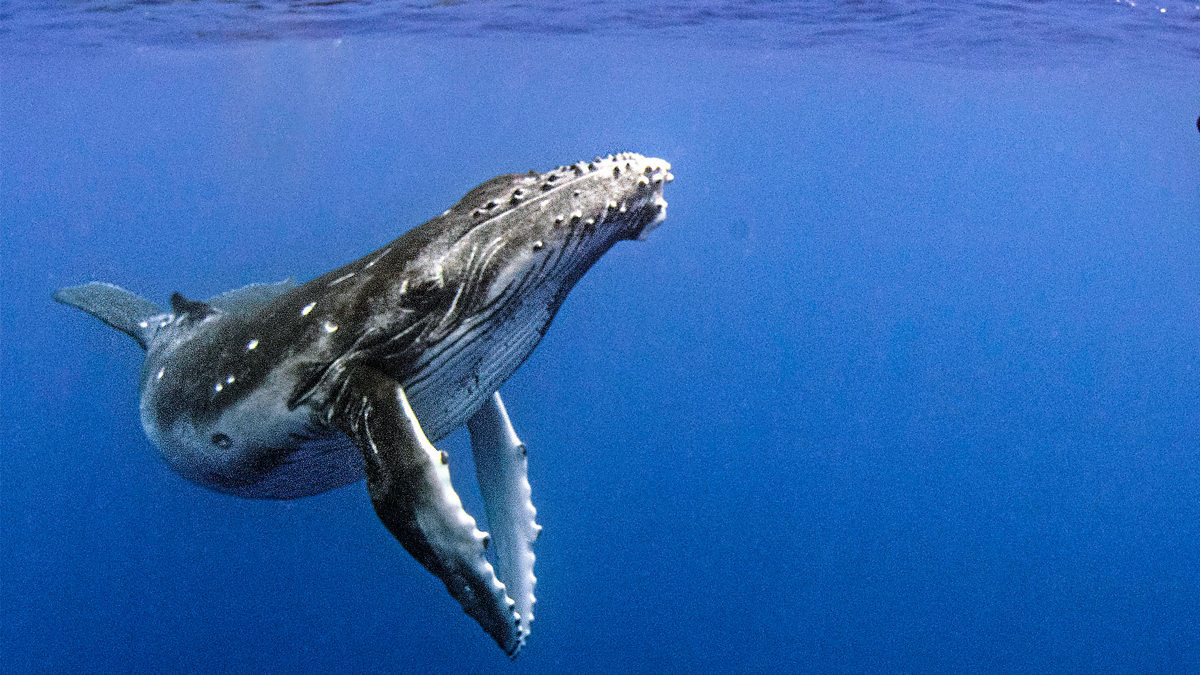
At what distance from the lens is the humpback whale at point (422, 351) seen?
386 cm

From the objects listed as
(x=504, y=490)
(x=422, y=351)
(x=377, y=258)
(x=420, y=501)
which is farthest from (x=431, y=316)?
(x=504, y=490)

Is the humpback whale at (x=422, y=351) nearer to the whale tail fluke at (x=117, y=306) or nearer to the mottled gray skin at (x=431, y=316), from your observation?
the mottled gray skin at (x=431, y=316)

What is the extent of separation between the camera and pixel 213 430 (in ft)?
17.1

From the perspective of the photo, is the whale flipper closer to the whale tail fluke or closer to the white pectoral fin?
the white pectoral fin

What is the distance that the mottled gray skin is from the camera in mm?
4199

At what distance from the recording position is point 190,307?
6414 millimetres

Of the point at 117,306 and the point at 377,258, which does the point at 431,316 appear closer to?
the point at 377,258

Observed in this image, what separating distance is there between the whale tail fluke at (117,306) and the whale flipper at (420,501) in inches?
153

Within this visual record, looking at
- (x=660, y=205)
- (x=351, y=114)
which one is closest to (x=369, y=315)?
(x=660, y=205)

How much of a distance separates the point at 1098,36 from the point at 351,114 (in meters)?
38.2

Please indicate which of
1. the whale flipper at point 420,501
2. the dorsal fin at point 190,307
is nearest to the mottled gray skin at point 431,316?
the whale flipper at point 420,501

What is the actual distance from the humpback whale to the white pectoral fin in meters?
0.97

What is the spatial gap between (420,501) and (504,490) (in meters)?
2.54

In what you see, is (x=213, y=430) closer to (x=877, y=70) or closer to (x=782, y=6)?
(x=782, y=6)
